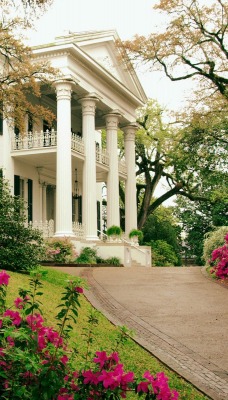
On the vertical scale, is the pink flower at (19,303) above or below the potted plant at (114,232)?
below

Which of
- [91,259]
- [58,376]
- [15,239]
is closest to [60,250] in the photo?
[91,259]

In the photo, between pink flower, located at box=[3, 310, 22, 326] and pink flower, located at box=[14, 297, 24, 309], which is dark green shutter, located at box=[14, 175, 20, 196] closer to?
pink flower, located at box=[14, 297, 24, 309]

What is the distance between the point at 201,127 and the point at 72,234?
7.68m

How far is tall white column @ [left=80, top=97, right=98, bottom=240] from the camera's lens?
26.4 m

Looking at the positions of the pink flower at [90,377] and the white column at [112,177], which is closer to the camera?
the pink flower at [90,377]

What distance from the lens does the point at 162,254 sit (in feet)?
119

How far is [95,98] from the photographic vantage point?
27.4 meters

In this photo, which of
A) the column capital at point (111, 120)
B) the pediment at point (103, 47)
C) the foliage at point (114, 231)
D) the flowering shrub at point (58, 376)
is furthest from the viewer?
the column capital at point (111, 120)

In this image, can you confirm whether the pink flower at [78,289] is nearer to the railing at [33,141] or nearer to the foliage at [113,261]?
the foliage at [113,261]

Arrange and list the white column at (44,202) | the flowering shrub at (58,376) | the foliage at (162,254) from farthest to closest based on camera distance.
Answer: the foliage at (162,254) → the white column at (44,202) → the flowering shrub at (58,376)

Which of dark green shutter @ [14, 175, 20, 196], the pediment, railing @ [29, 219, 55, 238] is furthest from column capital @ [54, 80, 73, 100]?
railing @ [29, 219, 55, 238]

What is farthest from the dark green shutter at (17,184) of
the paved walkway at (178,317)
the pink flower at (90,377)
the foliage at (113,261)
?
the pink flower at (90,377)

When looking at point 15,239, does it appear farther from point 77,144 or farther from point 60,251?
point 77,144

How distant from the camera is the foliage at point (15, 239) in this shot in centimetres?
1323
